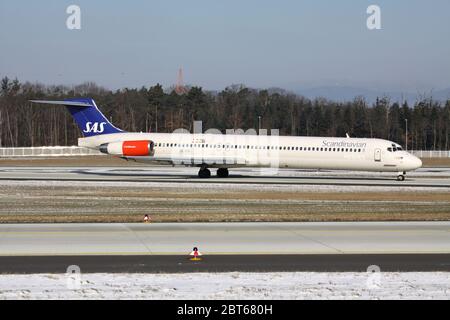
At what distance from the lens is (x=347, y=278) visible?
13.5 meters

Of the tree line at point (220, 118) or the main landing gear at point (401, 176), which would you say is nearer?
the main landing gear at point (401, 176)

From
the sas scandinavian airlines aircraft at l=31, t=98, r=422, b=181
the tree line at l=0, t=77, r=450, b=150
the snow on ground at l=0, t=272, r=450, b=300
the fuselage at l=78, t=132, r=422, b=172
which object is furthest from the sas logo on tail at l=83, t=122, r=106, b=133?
the tree line at l=0, t=77, r=450, b=150

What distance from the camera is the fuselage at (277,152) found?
45219 millimetres

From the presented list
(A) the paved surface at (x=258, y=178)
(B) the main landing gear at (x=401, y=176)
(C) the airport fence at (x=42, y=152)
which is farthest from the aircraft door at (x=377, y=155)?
(C) the airport fence at (x=42, y=152)

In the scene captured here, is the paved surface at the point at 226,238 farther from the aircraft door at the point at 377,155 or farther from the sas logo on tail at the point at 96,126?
the sas logo on tail at the point at 96,126

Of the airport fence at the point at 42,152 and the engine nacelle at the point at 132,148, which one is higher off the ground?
the engine nacelle at the point at 132,148

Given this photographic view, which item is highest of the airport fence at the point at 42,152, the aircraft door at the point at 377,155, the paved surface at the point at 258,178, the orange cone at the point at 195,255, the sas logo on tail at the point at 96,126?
the sas logo on tail at the point at 96,126

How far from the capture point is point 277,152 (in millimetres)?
46156

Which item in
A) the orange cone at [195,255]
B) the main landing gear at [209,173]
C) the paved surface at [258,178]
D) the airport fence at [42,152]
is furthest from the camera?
the airport fence at [42,152]

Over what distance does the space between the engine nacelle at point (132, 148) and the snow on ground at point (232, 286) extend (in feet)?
110

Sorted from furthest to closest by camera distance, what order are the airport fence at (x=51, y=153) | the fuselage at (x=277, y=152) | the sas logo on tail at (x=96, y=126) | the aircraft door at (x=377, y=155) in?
the airport fence at (x=51, y=153), the sas logo on tail at (x=96, y=126), the fuselage at (x=277, y=152), the aircraft door at (x=377, y=155)

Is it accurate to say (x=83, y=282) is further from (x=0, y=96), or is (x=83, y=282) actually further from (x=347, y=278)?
(x=0, y=96)
